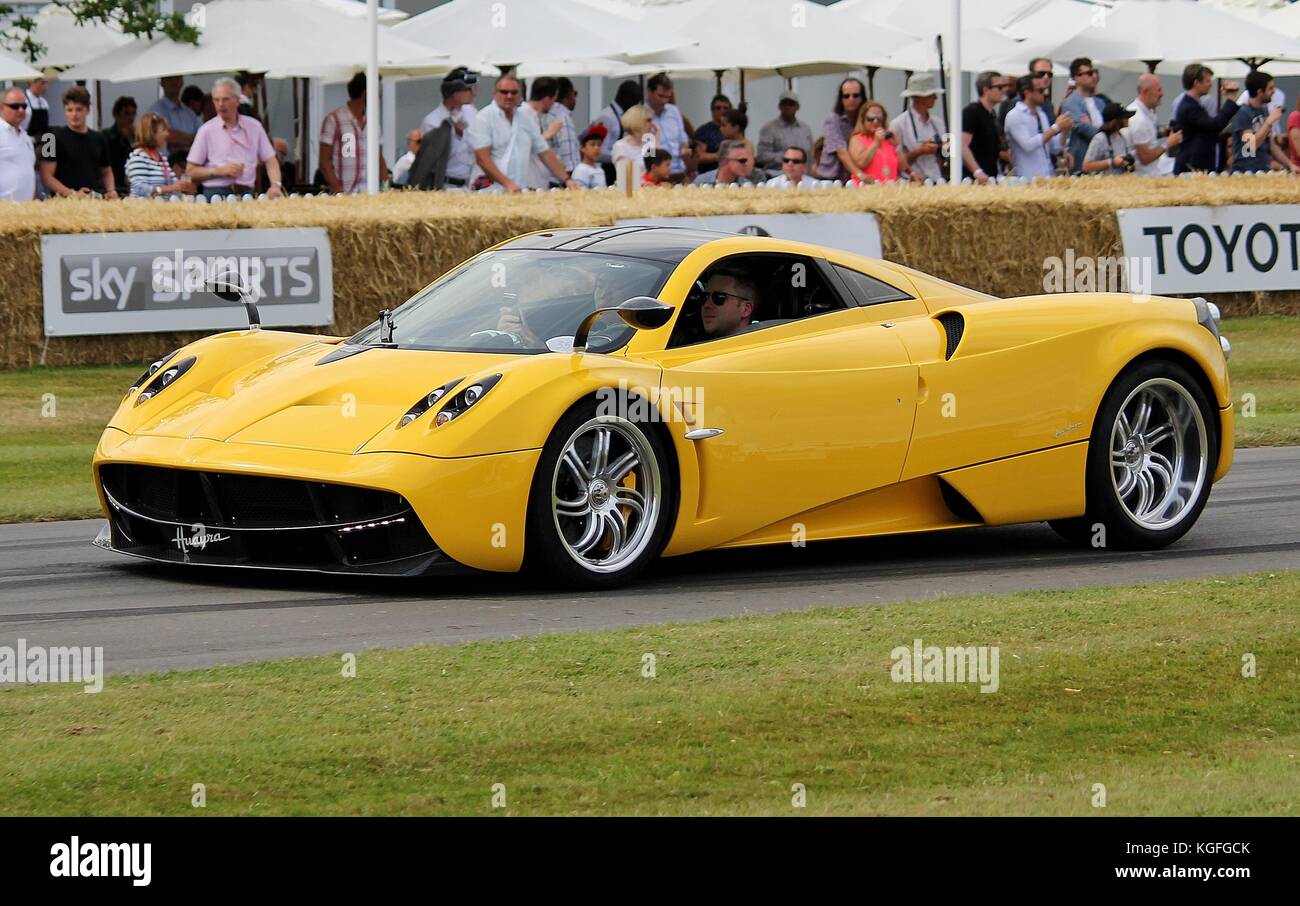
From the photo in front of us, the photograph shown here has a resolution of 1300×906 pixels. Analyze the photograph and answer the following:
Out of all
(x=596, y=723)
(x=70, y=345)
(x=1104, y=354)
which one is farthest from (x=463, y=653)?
(x=70, y=345)

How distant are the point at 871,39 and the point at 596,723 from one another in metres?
19.5

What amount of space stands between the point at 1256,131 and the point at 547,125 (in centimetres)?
789

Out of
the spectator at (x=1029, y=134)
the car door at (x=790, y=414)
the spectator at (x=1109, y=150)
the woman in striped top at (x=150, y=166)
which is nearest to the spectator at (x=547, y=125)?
the woman in striped top at (x=150, y=166)

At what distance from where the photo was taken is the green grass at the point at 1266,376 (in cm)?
1370

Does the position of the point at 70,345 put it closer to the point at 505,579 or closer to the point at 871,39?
the point at 505,579

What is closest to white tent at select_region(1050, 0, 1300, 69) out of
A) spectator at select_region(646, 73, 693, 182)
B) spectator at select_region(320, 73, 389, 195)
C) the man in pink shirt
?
spectator at select_region(646, 73, 693, 182)

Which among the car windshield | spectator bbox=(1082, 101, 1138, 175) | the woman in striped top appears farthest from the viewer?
spectator bbox=(1082, 101, 1138, 175)

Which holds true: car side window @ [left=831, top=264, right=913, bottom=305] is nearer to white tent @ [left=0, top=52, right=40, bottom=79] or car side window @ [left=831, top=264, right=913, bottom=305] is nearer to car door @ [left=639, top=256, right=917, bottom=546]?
car door @ [left=639, top=256, right=917, bottom=546]

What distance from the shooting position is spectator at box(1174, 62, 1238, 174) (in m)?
21.3

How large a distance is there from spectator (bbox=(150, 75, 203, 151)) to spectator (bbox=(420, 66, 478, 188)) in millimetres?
2431

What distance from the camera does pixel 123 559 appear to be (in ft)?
29.6

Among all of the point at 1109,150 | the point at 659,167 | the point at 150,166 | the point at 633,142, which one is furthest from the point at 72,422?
the point at 1109,150

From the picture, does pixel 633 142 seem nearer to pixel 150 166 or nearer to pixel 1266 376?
pixel 150 166
